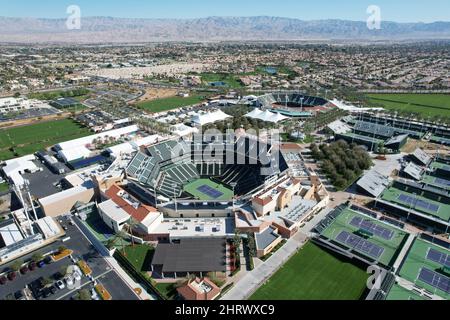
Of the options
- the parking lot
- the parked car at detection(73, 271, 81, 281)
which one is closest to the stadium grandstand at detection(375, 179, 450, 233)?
the parking lot

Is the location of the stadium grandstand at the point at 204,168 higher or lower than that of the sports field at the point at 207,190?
higher

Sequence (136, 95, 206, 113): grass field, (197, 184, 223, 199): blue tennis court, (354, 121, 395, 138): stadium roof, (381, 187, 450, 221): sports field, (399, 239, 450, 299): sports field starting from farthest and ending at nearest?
(136, 95, 206, 113): grass field → (354, 121, 395, 138): stadium roof → (197, 184, 223, 199): blue tennis court → (381, 187, 450, 221): sports field → (399, 239, 450, 299): sports field

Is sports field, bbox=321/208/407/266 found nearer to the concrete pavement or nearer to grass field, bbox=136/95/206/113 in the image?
the concrete pavement

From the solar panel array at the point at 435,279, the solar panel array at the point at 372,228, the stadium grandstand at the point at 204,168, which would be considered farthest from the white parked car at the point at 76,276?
the solar panel array at the point at 435,279

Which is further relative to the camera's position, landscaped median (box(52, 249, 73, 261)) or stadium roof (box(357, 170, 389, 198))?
stadium roof (box(357, 170, 389, 198))

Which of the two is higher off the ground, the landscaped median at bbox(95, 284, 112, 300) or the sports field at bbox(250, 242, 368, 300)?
the sports field at bbox(250, 242, 368, 300)

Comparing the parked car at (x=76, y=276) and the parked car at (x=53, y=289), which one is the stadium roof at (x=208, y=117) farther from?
the parked car at (x=53, y=289)

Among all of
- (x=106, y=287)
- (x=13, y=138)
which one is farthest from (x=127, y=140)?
(x=106, y=287)

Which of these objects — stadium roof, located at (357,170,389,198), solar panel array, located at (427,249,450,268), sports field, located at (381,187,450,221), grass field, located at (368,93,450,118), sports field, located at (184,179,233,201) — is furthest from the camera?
grass field, located at (368,93,450,118)
